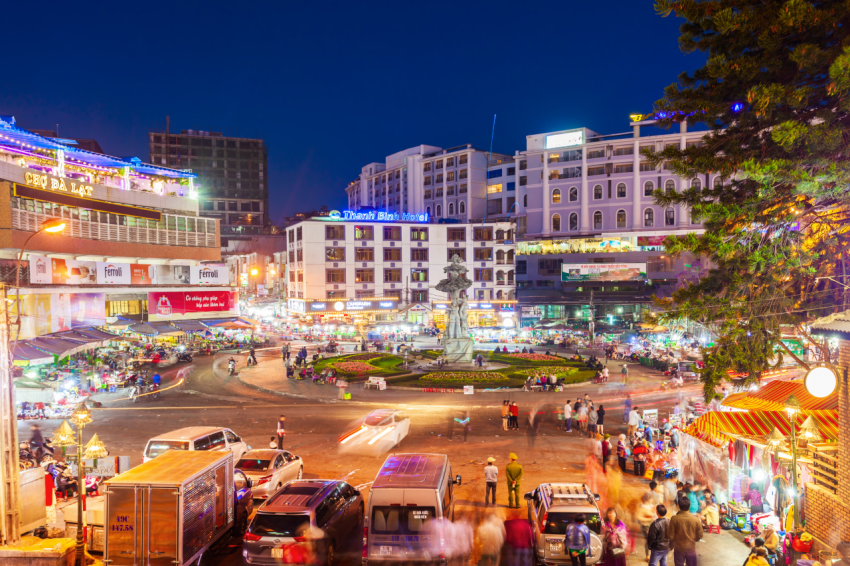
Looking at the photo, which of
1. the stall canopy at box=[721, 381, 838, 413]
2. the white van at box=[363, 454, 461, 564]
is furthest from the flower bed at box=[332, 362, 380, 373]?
the white van at box=[363, 454, 461, 564]

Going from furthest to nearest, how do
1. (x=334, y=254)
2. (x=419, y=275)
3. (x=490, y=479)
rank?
1. (x=419, y=275)
2. (x=334, y=254)
3. (x=490, y=479)

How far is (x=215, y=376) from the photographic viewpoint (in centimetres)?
3812

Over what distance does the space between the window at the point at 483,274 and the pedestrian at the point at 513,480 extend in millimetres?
58943

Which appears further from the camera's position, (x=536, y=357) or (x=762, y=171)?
(x=536, y=357)

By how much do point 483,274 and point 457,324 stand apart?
1340 inches

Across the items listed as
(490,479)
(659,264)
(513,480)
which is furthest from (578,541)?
(659,264)

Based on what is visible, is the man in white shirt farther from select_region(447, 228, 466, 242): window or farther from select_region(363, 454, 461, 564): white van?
select_region(447, 228, 466, 242): window

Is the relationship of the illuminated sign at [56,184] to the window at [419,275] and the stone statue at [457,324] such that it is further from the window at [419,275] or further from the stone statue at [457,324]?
the window at [419,275]

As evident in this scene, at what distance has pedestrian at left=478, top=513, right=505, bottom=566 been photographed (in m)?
11.5

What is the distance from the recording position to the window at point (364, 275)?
224 ft

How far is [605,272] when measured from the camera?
6969 centimetres

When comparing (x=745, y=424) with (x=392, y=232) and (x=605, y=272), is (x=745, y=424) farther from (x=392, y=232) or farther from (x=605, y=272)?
(x=392, y=232)

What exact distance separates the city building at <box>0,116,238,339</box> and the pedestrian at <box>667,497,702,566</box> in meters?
34.0

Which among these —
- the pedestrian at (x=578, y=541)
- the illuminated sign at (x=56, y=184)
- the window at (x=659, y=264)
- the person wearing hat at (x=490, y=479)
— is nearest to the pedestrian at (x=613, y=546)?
the pedestrian at (x=578, y=541)
